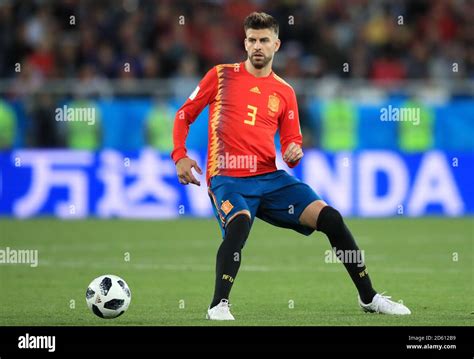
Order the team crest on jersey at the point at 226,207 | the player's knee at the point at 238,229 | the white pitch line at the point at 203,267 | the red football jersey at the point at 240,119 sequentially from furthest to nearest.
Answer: the white pitch line at the point at 203,267 < the red football jersey at the point at 240,119 < the team crest on jersey at the point at 226,207 < the player's knee at the point at 238,229

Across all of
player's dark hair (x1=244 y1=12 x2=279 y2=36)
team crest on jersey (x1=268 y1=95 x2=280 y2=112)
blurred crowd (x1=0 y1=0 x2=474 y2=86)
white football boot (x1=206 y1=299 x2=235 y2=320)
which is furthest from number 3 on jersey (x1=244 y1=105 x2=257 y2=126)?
blurred crowd (x1=0 y1=0 x2=474 y2=86)

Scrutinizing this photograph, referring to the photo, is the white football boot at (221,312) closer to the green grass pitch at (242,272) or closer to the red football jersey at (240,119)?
the green grass pitch at (242,272)

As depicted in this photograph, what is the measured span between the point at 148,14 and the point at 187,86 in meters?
3.00

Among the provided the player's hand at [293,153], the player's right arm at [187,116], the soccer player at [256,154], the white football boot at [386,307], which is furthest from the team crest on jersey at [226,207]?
the white football boot at [386,307]

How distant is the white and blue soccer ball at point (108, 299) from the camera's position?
906 centimetres

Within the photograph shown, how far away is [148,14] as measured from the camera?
22906 millimetres

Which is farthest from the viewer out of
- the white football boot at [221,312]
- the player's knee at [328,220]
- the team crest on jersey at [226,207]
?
the player's knee at [328,220]

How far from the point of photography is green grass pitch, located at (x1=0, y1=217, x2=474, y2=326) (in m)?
9.31

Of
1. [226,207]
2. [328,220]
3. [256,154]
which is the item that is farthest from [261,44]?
[328,220]

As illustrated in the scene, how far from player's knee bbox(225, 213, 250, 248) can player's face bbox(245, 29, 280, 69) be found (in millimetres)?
1240

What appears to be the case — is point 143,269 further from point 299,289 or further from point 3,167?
point 3,167

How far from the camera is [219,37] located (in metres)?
23.0
